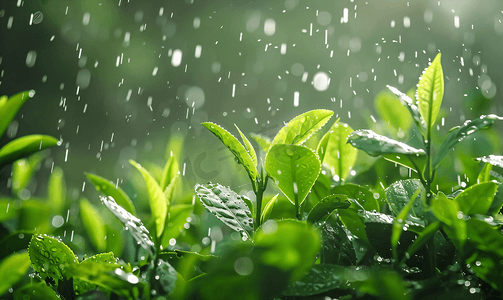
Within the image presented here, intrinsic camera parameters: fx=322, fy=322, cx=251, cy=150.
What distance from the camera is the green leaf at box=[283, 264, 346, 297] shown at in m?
0.22

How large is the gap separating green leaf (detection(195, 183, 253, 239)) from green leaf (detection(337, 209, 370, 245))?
89mm

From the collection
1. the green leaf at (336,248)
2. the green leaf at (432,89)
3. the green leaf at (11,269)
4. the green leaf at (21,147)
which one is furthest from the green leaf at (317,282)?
the green leaf at (21,147)

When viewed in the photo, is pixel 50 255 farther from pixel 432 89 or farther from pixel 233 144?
pixel 432 89

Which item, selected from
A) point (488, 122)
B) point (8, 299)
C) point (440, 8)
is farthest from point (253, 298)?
point (440, 8)

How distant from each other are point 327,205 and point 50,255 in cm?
26

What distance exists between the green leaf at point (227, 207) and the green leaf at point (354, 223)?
3.5 inches

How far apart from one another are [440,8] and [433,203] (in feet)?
10.7

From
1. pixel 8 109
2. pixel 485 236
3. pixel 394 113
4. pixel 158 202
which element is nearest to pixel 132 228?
pixel 158 202

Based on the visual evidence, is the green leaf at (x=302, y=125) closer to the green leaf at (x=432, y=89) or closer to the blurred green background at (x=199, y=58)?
the green leaf at (x=432, y=89)

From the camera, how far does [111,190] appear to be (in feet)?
1.44

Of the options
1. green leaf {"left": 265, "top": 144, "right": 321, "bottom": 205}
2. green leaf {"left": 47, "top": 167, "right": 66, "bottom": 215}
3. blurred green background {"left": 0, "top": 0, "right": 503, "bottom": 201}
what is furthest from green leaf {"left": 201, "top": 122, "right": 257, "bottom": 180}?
blurred green background {"left": 0, "top": 0, "right": 503, "bottom": 201}

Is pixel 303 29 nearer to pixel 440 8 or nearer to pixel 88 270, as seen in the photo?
pixel 440 8

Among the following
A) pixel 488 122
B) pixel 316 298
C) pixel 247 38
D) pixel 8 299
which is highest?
pixel 247 38

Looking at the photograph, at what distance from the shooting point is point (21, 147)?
47 centimetres
